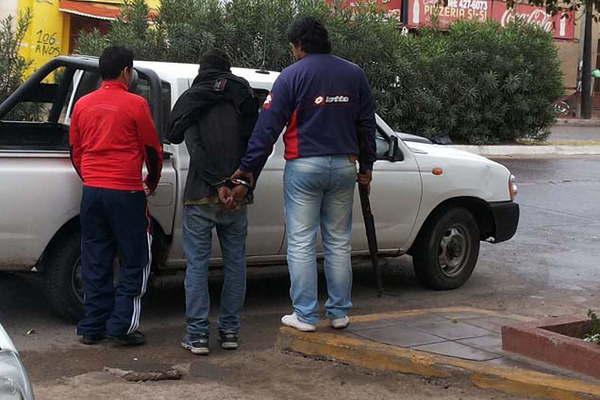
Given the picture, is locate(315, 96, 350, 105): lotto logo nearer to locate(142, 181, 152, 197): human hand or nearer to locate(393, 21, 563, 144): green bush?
locate(142, 181, 152, 197): human hand

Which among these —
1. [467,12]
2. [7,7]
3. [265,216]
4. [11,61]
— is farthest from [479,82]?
[265,216]

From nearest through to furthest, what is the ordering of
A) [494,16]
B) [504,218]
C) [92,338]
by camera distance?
[92,338] → [504,218] → [494,16]

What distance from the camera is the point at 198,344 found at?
6.16 metres

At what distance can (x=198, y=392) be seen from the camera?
5.42m

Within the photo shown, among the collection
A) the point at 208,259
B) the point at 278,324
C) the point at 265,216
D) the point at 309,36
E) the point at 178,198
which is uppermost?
the point at 309,36

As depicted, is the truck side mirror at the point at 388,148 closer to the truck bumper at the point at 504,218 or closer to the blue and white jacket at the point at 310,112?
the truck bumper at the point at 504,218

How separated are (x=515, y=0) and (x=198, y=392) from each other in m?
3.78

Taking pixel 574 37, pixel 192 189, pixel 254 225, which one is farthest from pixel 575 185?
pixel 574 37

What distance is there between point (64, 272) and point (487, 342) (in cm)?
272

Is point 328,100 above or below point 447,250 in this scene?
above

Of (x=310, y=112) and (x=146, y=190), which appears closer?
(x=310, y=112)

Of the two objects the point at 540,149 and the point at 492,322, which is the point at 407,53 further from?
the point at 492,322

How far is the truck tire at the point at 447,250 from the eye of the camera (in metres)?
8.05

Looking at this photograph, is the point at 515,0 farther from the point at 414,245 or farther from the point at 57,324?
the point at 57,324
